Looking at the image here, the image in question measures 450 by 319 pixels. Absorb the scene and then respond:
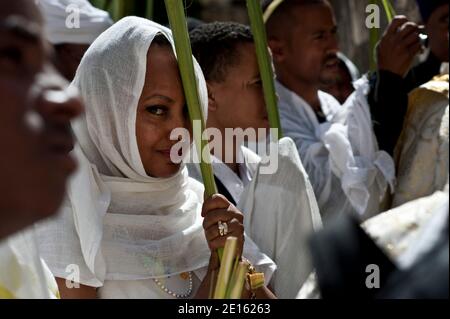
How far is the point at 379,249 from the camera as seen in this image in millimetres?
1575

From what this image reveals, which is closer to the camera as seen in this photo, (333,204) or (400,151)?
(400,151)

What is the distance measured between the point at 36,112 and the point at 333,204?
8.10 ft

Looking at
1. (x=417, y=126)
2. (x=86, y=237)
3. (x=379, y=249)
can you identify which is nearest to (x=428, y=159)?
(x=417, y=126)

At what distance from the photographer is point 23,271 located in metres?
2.21

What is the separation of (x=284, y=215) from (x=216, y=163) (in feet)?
1.69

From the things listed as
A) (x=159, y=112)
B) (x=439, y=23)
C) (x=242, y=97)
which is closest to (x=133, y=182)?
(x=159, y=112)

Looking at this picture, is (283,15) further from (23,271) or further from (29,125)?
(29,125)

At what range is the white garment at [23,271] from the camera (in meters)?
2.17

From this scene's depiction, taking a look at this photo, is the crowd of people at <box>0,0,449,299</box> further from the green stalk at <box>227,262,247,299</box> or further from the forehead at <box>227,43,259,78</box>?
the green stalk at <box>227,262,247,299</box>

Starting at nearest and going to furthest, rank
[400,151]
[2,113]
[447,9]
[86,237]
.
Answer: [2,113] < [447,9] < [86,237] < [400,151]

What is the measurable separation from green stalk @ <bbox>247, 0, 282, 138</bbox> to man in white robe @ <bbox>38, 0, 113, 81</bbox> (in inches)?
40.6

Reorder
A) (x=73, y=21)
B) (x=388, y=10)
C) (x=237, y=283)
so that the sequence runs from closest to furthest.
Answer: (x=237, y=283) → (x=388, y=10) → (x=73, y=21)

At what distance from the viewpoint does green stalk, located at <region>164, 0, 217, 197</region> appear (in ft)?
8.70
